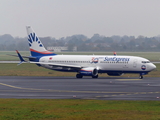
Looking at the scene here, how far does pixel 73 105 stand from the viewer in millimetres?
25609

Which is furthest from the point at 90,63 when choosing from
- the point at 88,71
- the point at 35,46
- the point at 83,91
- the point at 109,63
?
the point at 83,91

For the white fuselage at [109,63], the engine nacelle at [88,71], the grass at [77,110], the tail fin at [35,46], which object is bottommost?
the grass at [77,110]

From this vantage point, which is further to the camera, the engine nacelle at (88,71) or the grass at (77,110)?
the engine nacelle at (88,71)

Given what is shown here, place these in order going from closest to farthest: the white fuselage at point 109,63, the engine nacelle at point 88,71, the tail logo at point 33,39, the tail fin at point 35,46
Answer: the white fuselage at point 109,63
the engine nacelle at point 88,71
the tail fin at point 35,46
the tail logo at point 33,39

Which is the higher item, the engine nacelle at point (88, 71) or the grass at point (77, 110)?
the engine nacelle at point (88, 71)

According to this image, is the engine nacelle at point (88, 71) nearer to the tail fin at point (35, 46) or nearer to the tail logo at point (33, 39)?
the tail fin at point (35, 46)

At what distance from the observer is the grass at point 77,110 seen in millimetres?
20750

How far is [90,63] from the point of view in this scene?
59.3 metres

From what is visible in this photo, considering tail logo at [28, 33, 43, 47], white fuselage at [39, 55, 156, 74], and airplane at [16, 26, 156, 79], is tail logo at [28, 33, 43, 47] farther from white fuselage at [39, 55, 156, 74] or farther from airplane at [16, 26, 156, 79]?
white fuselage at [39, 55, 156, 74]

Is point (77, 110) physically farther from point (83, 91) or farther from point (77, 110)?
point (83, 91)

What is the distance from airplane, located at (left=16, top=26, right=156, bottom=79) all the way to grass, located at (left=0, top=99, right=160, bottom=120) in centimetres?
2934

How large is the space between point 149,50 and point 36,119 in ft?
588

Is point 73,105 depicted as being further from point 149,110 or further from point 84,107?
point 149,110

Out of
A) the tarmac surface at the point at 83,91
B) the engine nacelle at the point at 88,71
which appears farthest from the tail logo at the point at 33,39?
the tarmac surface at the point at 83,91
